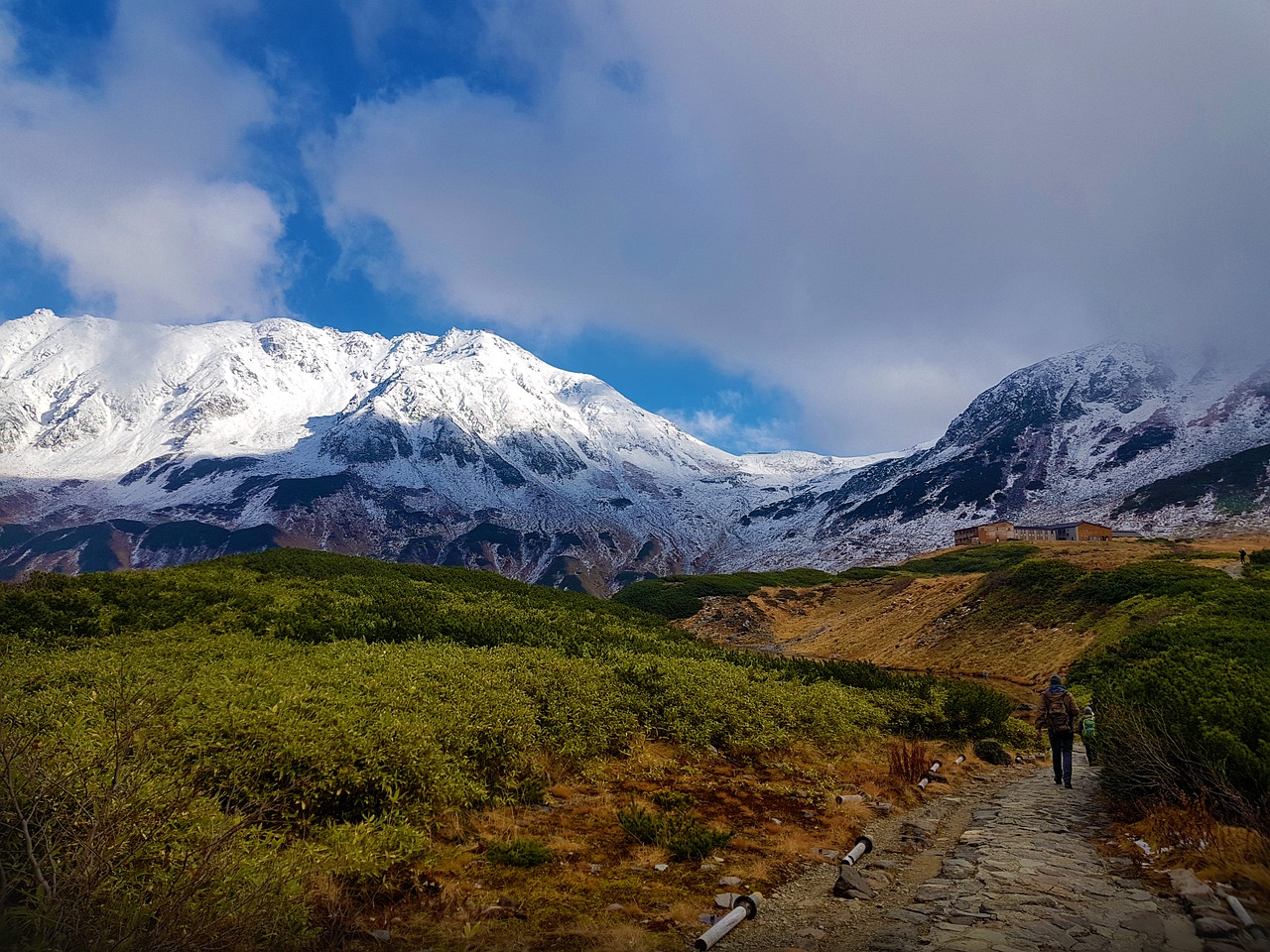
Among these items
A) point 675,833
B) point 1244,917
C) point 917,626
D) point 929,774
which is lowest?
point 929,774

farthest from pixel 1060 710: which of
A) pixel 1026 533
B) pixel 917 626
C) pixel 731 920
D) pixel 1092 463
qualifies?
pixel 1092 463

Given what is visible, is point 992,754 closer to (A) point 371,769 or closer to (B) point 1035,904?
(B) point 1035,904

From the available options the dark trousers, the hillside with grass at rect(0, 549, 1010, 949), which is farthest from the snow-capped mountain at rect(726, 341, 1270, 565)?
the hillside with grass at rect(0, 549, 1010, 949)

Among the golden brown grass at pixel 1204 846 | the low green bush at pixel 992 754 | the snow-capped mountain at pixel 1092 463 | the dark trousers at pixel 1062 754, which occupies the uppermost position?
the snow-capped mountain at pixel 1092 463

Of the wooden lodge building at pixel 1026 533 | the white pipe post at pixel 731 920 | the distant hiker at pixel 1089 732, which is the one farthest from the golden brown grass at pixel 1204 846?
the wooden lodge building at pixel 1026 533

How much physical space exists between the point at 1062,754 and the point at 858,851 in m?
8.30

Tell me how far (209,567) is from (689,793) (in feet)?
65.3

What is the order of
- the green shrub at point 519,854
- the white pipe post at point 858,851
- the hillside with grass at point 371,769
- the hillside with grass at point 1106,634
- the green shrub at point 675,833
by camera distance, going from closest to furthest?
the hillside with grass at point 371,769, the green shrub at point 519,854, the green shrub at point 675,833, the white pipe post at point 858,851, the hillside with grass at point 1106,634

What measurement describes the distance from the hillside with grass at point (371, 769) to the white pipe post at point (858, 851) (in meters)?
0.76

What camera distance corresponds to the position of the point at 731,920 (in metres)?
6.42

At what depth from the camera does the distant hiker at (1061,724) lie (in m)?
13.8

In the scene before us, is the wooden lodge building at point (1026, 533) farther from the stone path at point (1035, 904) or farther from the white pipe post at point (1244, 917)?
the white pipe post at point (1244, 917)

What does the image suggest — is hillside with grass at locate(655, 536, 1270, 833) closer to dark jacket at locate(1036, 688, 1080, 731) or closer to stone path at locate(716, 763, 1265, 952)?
dark jacket at locate(1036, 688, 1080, 731)

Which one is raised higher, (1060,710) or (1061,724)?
(1060,710)
